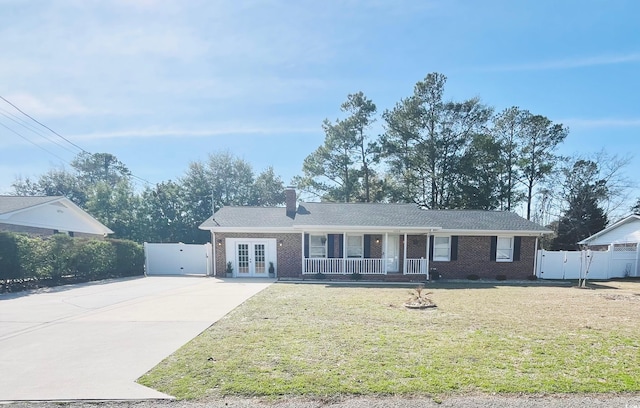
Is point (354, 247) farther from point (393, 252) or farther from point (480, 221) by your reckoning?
point (480, 221)

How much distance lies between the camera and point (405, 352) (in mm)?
4887

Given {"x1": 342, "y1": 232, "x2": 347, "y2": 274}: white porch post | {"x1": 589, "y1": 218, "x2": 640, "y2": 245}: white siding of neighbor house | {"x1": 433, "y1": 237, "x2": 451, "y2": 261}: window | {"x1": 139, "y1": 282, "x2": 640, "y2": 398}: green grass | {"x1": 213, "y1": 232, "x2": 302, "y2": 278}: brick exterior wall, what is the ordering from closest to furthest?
{"x1": 139, "y1": 282, "x2": 640, "y2": 398}: green grass
{"x1": 342, "y1": 232, "x2": 347, "y2": 274}: white porch post
{"x1": 213, "y1": 232, "x2": 302, "y2": 278}: brick exterior wall
{"x1": 433, "y1": 237, "x2": 451, "y2": 261}: window
{"x1": 589, "y1": 218, "x2": 640, "y2": 245}: white siding of neighbor house

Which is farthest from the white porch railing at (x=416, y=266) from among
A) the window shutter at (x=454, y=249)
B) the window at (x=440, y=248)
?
the window shutter at (x=454, y=249)

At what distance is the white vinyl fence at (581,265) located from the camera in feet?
53.9

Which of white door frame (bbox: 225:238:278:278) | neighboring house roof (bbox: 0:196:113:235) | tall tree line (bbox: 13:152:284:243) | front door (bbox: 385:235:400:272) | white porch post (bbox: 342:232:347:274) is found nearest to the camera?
neighboring house roof (bbox: 0:196:113:235)

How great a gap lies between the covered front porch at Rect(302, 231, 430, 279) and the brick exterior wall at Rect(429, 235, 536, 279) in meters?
1.24

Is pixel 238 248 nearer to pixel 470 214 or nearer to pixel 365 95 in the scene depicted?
pixel 470 214

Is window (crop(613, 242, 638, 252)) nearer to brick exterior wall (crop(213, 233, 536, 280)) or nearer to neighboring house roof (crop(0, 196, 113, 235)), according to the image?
brick exterior wall (crop(213, 233, 536, 280))

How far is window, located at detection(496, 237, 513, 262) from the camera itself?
16.3 metres

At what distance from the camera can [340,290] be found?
11.9 metres

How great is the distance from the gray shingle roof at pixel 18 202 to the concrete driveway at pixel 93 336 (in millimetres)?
6674

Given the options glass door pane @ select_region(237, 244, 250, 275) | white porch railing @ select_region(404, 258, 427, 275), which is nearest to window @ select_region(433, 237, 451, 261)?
white porch railing @ select_region(404, 258, 427, 275)

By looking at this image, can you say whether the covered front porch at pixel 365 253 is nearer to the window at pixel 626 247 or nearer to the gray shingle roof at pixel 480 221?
the gray shingle roof at pixel 480 221

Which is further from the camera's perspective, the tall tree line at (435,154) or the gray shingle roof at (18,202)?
the tall tree line at (435,154)
